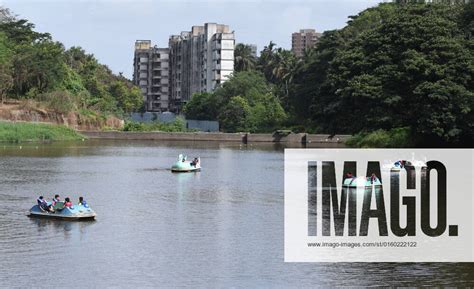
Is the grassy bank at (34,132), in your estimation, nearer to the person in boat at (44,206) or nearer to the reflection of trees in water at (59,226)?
the person in boat at (44,206)

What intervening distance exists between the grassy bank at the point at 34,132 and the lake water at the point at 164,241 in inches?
1701

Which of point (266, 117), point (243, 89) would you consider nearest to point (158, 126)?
point (266, 117)

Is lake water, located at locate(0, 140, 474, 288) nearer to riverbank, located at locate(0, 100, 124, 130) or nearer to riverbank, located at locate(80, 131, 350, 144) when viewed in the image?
riverbank, located at locate(0, 100, 124, 130)

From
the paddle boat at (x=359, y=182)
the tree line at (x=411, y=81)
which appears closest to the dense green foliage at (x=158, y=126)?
the tree line at (x=411, y=81)

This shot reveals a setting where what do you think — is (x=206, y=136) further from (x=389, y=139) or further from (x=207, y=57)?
(x=207, y=57)

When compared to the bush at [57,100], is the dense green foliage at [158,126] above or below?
below

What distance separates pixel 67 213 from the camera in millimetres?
37250

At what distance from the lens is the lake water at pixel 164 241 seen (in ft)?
87.7

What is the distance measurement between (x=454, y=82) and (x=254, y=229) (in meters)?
34.2

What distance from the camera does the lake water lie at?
87.7 ft

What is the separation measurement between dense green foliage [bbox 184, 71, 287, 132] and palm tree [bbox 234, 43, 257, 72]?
1874 cm

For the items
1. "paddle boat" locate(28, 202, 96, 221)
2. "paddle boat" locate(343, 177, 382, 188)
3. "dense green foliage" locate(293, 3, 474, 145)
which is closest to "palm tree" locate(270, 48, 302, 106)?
"dense green foliage" locate(293, 3, 474, 145)

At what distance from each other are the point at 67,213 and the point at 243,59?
142 meters

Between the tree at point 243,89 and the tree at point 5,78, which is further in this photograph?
the tree at point 243,89
